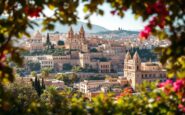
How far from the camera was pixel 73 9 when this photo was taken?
6137mm

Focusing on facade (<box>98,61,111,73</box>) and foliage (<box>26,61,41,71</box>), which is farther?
foliage (<box>26,61,41,71</box>)

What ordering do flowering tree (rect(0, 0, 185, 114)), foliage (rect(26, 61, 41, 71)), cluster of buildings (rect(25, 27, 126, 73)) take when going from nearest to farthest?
flowering tree (rect(0, 0, 185, 114))
cluster of buildings (rect(25, 27, 126, 73))
foliage (rect(26, 61, 41, 71))

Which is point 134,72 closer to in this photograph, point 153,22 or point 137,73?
point 137,73

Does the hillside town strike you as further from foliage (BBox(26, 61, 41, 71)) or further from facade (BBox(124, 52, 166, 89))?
facade (BBox(124, 52, 166, 89))

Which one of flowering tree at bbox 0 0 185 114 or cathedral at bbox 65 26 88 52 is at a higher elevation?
flowering tree at bbox 0 0 185 114

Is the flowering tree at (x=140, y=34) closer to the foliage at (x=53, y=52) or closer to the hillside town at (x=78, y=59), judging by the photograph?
the hillside town at (x=78, y=59)

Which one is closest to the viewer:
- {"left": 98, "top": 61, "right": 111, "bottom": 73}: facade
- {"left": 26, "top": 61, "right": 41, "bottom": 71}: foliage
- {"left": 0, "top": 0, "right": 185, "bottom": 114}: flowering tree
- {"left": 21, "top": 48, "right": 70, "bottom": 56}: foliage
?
{"left": 0, "top": 0, "right": 185, "bottom": 114}: flowering tree

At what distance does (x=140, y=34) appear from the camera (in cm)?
592

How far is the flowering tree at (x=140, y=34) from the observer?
5457 millimetres

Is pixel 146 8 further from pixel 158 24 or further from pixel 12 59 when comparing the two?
pixel 12 59

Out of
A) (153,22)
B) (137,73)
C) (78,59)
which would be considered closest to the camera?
(153,22)

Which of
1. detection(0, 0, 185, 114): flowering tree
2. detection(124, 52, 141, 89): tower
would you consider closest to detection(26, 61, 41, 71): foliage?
detection(124, 52, 141, 89): tower

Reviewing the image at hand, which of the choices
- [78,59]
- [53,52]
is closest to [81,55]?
[78,59]

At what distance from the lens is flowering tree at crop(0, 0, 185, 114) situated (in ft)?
17.9
